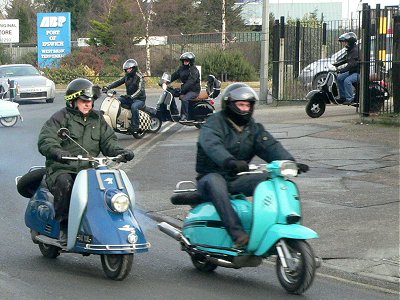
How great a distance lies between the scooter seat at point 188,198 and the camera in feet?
28.2

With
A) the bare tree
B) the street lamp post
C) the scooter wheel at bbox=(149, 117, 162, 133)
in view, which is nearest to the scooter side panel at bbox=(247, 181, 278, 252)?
the scooter wheel at bbox=(149, 117, 162, 133)

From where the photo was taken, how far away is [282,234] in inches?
303

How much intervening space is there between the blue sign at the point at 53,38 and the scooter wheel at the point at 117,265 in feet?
152

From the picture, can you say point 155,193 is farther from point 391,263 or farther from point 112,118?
point 112,118

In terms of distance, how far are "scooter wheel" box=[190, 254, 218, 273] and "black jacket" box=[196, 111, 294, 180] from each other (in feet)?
2.43

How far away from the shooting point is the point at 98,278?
845 cm

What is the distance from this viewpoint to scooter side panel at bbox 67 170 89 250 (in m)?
8.48

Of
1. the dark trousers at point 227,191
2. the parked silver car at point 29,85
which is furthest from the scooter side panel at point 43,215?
the parked silver car at point 29,85

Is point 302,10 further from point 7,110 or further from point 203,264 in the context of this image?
point 203,264

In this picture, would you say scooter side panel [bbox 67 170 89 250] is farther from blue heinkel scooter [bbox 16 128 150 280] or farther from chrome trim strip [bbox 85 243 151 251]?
chrome trim strip [bbox 85 243 151 251]

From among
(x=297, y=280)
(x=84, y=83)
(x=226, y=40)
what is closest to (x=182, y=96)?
(x=84, y=83)

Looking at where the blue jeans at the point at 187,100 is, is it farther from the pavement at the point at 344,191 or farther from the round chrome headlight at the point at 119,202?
the round chrome headlight at the point at 119,202

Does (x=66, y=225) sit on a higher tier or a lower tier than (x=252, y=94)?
lower

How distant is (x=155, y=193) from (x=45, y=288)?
18.4ft
